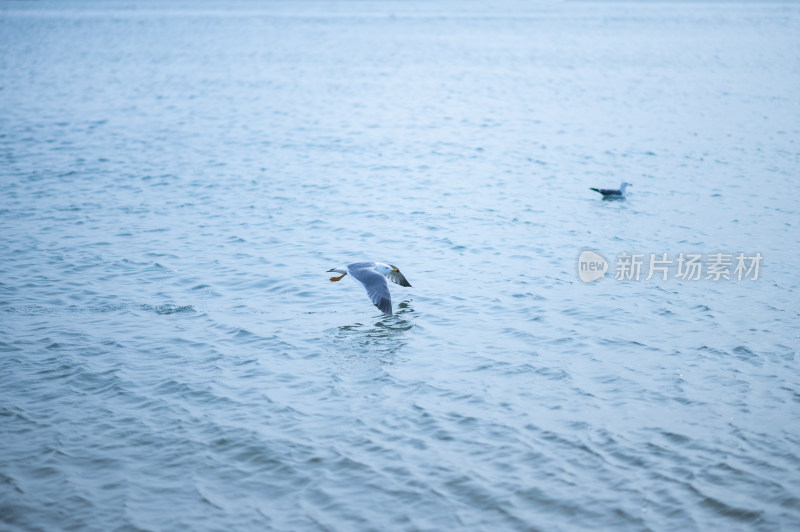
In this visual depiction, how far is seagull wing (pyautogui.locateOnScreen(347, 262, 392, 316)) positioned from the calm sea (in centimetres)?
61

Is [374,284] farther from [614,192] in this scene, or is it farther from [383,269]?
[614,192]

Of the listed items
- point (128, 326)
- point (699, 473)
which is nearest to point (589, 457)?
point (699, 473)

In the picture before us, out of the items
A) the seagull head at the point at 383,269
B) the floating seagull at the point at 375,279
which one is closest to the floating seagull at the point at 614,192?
the floating seagull at the point at 375,279

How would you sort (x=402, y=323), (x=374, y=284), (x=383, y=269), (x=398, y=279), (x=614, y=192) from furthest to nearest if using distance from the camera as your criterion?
(x=614, y=192) < (x=398, y=279) < (x=383, y=269) < (x=402, y=323) < (x=374, y=284)

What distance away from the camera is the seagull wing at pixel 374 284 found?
14.5m

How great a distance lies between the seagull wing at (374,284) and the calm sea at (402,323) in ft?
1.99

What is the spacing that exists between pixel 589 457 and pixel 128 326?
8.62 m

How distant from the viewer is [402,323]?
1518cm

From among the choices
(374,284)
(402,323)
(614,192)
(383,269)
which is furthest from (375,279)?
(614,192)

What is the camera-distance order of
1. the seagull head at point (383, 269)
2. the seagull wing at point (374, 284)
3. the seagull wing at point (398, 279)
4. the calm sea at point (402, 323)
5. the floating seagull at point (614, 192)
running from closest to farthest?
the calm sea at point (402, 323) < the seagull wing at point (374, 284) < the seagull head at point (383, 269) < the seagull wing at point (398, 279) < the floating seagull at point (614, 192)

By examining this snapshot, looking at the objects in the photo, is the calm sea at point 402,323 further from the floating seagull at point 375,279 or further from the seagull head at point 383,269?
the seagull head at point 383,269

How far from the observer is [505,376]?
13.0 meters

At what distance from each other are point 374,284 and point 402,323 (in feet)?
3.09

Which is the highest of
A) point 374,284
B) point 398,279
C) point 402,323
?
point 374,284
